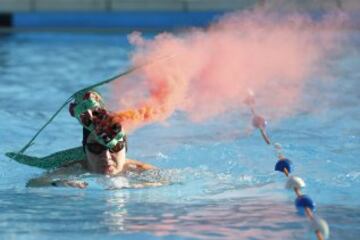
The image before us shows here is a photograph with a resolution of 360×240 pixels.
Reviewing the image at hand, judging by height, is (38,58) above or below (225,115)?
above

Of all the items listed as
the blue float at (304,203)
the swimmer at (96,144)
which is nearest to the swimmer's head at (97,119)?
the swimmer at (96,144)

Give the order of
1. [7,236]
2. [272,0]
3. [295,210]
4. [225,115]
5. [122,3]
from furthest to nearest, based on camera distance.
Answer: [122,3]
[272,0]
[225,115]
[295,210]
[7,236]

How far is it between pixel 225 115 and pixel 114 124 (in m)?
3.13

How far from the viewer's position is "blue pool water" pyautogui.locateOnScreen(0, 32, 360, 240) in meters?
4.55

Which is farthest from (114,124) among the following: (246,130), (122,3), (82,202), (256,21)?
(122,3)

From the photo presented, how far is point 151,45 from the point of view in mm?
6289

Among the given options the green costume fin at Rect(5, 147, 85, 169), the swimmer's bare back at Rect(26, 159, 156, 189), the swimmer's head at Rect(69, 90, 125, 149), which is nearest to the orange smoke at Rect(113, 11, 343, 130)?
the swimmer's head at Rect(69, 90, 125, 149)

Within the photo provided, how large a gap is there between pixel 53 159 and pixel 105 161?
1.98 feet

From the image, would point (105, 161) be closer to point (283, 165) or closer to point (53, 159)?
point (53, 159)

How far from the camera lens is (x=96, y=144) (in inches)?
206

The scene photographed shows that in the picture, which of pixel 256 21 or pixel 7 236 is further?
pixel 256 21

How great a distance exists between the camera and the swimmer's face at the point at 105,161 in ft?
17.4

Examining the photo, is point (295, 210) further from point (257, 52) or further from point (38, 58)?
point (38, 58)

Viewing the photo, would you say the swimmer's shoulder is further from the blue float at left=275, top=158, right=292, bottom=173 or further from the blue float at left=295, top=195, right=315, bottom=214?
the blue float at left=295, top=195, right=315, bottom=214
